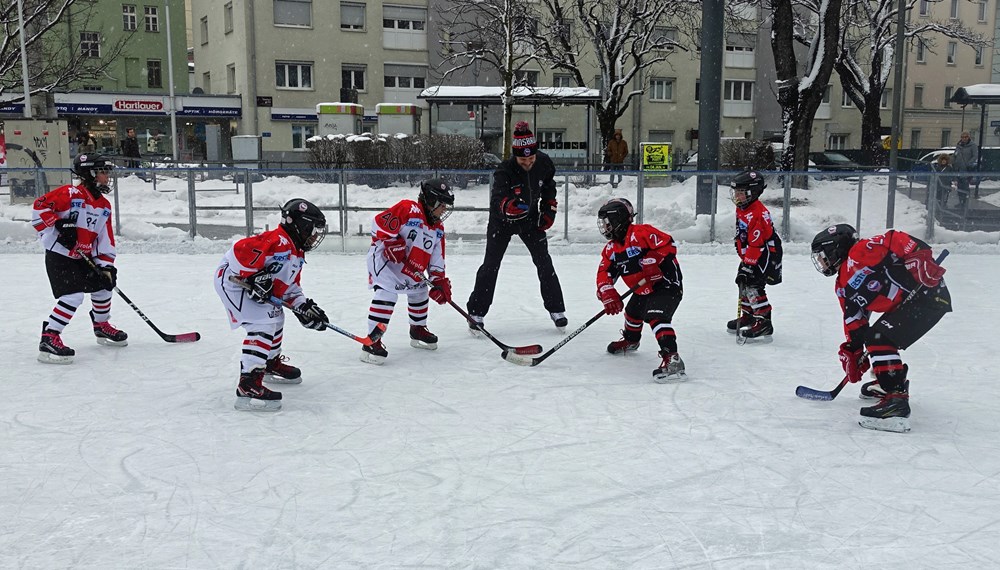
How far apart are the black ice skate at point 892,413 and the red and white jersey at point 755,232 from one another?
1.80 meters

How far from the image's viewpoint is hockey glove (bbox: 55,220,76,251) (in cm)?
497

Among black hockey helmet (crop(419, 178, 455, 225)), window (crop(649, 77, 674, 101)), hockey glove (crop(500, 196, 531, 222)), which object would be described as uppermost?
window (crop(649, 77, 674, 101))

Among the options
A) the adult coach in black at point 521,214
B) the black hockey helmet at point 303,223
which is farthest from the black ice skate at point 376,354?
the black hockey helmet at point 303,223

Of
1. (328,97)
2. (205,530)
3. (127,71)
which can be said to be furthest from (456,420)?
(127,71)

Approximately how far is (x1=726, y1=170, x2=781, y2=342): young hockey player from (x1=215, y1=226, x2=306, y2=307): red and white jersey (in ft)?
9.60

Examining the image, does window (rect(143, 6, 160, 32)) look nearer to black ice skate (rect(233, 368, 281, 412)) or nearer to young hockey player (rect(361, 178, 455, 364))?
young hockey player (rect(361, 178, 455, 364))

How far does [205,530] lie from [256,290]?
4.66 ft

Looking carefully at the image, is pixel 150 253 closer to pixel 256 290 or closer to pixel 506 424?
pixel 256 290

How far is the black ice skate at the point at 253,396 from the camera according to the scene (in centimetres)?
416

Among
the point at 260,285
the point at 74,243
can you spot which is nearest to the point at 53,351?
the point at 74,243

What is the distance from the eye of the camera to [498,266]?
19.2ft

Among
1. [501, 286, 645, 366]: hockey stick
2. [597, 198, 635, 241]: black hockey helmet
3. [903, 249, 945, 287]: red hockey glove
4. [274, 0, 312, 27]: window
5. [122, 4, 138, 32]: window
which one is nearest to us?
[903, 249, 945, 287]: red hockey glove

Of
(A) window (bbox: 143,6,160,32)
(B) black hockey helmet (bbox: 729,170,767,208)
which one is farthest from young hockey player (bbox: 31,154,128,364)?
(A) window (bbox: 143,6,160,32)

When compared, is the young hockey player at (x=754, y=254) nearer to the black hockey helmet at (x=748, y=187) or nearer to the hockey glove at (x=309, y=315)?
the black hockey helmet at (x=748, y=187)
